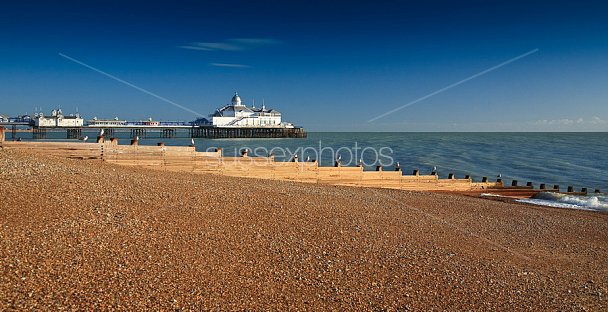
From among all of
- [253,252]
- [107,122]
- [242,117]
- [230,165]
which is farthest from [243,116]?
[253,252]

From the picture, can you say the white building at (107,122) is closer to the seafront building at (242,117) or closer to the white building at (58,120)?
the white building at (58,120)

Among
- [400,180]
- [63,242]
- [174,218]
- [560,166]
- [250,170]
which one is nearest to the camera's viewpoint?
[63,242]

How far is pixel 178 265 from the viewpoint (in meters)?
4.93

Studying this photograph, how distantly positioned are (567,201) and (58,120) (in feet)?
301

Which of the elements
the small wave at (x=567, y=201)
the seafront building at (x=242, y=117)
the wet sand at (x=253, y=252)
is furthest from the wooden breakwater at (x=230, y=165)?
the seafront building at (x=242, y=117)

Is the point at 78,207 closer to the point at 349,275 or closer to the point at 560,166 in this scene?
the point at 349,275

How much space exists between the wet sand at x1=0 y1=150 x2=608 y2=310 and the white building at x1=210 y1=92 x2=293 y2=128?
276 ft

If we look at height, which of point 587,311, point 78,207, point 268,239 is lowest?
point 587,311

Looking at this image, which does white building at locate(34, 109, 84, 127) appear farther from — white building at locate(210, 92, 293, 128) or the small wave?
the small wave

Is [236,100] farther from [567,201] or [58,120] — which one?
[567,201]

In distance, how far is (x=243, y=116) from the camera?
96.2 m

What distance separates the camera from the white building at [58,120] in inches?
3258

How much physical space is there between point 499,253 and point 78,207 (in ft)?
22.9

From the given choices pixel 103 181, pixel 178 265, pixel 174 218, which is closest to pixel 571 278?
pixel 178 265
